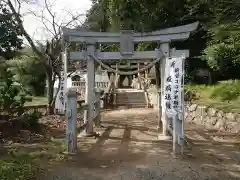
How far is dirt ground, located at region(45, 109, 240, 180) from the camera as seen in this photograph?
5801mm

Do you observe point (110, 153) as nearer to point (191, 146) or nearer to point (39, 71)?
point (191, 146)

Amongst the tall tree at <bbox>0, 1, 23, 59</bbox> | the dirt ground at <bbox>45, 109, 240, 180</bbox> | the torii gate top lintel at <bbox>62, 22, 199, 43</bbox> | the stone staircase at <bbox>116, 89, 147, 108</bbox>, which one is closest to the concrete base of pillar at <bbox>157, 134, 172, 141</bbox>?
the dirt ground at <bbox>45, 109, 240, 180</bbox>

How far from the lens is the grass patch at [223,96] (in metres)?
11.4

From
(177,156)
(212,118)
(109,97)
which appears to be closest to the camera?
(177,156)

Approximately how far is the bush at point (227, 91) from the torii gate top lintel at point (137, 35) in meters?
4.52

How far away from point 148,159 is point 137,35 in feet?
12.4

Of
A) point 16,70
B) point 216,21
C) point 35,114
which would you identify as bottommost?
point 35,114

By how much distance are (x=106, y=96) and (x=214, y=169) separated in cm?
1463

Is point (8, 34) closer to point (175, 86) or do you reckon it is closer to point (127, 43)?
point (127, 43)

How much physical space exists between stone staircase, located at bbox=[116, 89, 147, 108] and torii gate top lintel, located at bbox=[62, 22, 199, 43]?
1151 centimetres

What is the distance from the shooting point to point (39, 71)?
23.6m

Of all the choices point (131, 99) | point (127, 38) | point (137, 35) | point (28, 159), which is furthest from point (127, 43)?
point (131, 99)

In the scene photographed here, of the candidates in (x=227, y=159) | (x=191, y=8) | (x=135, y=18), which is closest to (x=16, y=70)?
(x=135, y=18)

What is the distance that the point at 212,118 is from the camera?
11.5 metres
